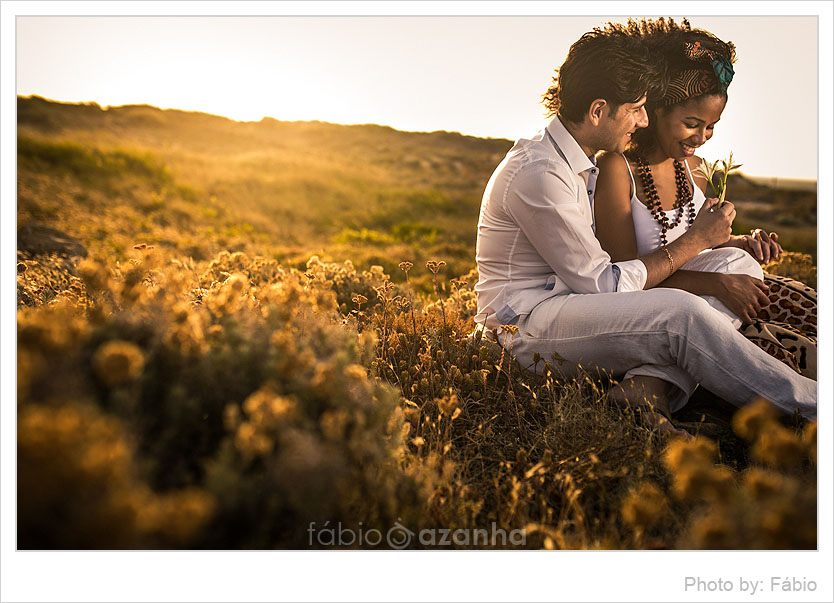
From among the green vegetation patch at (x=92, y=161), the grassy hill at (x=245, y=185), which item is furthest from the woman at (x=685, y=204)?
the green vegetation patch at (x=92, y=161)

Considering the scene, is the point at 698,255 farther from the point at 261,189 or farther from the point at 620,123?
the point at 261,189

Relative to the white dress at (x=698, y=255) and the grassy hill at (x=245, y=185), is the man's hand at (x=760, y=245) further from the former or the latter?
the grassy hill at (x=245, y=185)

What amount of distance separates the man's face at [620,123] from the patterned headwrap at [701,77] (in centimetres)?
37

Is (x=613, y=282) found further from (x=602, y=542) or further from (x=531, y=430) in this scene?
(x=602, y=542)

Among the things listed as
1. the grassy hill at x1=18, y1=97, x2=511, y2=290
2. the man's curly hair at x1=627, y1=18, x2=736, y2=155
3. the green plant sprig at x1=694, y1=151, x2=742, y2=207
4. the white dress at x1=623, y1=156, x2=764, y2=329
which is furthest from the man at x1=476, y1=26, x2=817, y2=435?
the grassy hill at x1=18, y1=97, x2=511, y2=290

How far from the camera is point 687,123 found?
3.57 m

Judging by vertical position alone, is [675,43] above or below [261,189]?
above

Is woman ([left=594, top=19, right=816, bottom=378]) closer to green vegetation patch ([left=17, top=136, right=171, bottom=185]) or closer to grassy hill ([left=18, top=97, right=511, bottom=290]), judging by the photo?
grassy hill ([left=18, top=97, right=511, bottom=290])

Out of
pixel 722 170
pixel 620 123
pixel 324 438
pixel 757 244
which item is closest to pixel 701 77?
pixel 620 123

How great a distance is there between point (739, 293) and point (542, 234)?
1.22 meters

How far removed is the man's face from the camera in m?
3.19

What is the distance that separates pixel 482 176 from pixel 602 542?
53.4ft

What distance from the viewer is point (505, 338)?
3371 millimetres
